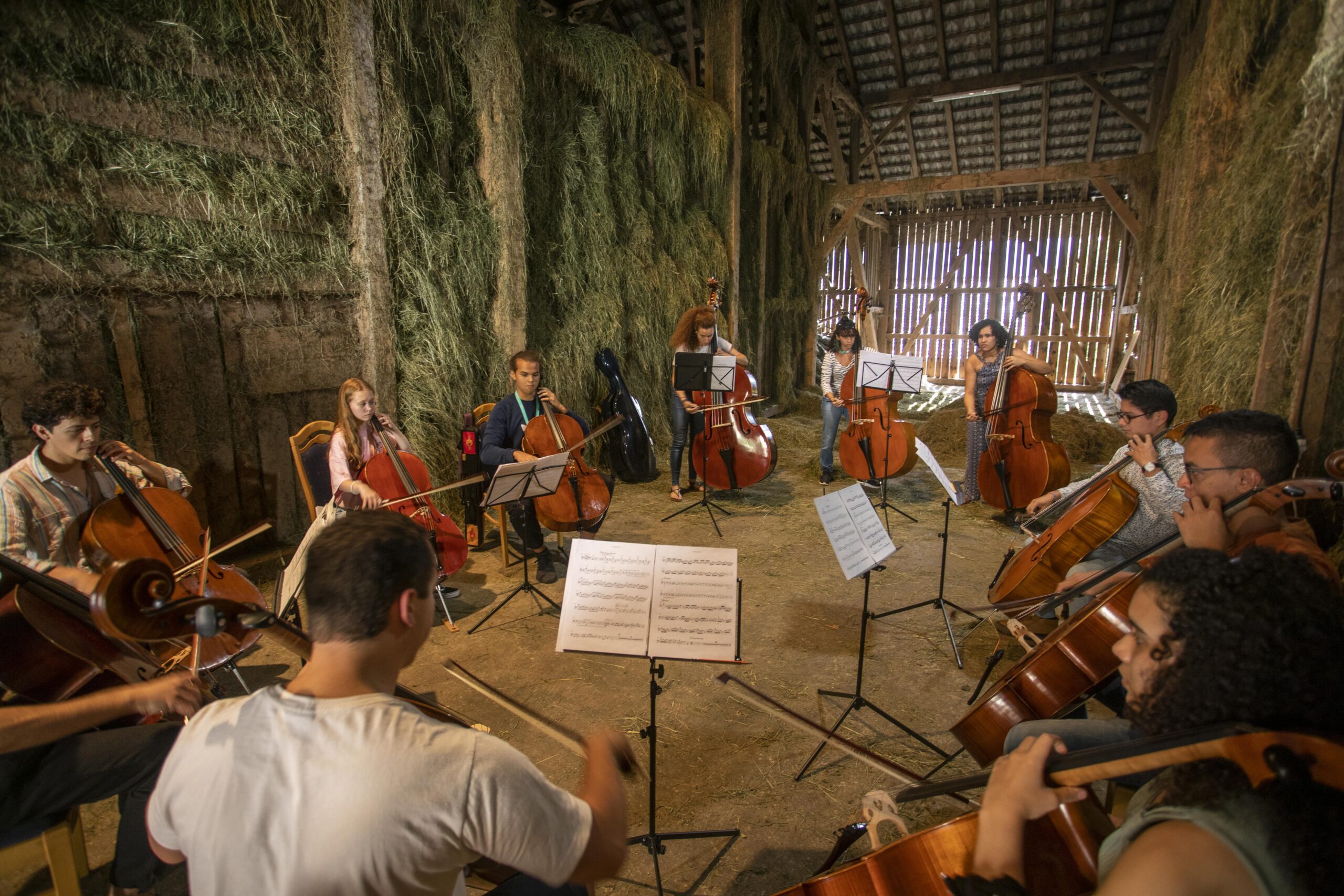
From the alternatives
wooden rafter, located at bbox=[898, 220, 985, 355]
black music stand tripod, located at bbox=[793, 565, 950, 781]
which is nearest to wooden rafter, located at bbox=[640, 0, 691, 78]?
wooden rafter, located at bbox=[898, 220, 985, 355]

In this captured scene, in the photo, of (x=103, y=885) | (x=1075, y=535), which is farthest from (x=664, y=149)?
(x=103, y=885)

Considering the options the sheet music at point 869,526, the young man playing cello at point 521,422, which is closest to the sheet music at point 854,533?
the sheet music at point 869,526

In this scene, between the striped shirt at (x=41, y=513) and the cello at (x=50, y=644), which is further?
the striped shirt at (x=41, y=513)

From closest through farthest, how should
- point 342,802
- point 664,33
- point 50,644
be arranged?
point 342,802 → point 50,644 → point 664,33

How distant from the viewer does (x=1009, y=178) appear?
30.9 ft

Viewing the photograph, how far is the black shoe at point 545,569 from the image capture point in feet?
14.4

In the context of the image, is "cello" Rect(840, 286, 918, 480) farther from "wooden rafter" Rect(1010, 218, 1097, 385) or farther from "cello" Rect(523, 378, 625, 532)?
"wooden rafter" Rect(1010, 218, 1097, 385)

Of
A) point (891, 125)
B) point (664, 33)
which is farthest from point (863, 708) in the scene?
point (891, 125)

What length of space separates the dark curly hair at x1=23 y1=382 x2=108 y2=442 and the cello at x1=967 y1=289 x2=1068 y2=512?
17.1 ft

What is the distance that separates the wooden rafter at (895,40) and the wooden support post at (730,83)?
133 inches

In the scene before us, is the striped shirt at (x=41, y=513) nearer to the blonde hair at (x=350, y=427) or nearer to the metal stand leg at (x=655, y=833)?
the blonde hair at (x=350, y=427)

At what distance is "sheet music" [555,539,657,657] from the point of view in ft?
6.62

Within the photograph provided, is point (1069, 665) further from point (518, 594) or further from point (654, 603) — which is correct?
point (518, 594)

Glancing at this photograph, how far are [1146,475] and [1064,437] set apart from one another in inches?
215
